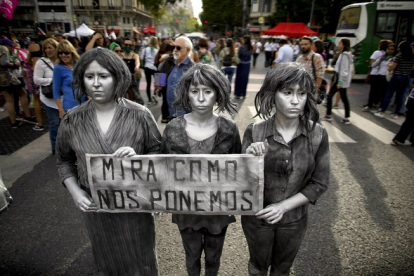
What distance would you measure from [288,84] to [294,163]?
465 mm

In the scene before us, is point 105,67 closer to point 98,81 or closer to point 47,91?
point 98,81

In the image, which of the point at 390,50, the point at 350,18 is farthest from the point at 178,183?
the point at 350,18

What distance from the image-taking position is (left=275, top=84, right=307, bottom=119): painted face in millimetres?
1554

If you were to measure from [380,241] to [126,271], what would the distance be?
2.57 metres

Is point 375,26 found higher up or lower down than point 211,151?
higher up

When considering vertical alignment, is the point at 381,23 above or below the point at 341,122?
above

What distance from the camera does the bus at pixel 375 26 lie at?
12070mm

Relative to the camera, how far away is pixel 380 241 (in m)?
2.94

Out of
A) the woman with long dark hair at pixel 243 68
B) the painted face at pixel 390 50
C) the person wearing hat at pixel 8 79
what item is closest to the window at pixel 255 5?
the woman with long dark hair at pixel 243 68

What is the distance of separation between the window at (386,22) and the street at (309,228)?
10211 mm

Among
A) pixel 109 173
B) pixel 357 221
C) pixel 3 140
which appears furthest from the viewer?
pixel 3 140

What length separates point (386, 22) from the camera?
12.5 metres

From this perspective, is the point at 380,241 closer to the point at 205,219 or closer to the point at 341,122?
the point at 205,219

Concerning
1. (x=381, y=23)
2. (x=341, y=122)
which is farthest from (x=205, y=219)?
(x=381, y=23)
